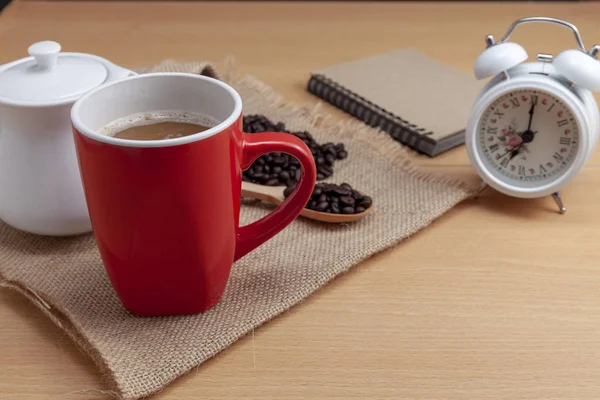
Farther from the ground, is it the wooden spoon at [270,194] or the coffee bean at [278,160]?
the coffee bean at [278,160]

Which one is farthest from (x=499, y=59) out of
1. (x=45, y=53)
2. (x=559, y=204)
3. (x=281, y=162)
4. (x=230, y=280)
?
(x=45, y=53)

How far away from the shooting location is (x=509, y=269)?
30.9 inches

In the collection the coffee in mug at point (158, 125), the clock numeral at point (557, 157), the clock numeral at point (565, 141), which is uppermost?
the coffee in mug at point (158, 125)

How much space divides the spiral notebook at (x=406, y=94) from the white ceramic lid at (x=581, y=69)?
222 mm

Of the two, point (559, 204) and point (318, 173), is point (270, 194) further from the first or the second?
point (559, 204)

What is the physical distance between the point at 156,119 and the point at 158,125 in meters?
0.01

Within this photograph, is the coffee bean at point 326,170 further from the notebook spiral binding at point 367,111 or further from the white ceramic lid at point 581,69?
the white ceramic lid at point 581,69

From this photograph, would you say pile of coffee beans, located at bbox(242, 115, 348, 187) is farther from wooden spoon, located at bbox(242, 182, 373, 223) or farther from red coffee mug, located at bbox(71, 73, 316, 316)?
red coffee mug, located at bbox(71, 73, 316, 316)

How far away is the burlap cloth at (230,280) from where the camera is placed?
25.3 inches

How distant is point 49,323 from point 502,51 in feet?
2.01

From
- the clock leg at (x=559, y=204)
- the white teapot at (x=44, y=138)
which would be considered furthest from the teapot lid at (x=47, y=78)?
the clock leg at (x=559, y=204)

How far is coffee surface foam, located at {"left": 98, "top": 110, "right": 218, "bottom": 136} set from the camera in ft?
2.22

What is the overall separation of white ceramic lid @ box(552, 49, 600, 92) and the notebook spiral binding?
24 centimetres

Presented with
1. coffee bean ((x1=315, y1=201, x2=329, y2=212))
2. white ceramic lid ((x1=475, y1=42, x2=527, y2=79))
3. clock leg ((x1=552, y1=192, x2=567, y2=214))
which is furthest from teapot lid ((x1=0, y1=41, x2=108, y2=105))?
clock leg ((x1=552, y1=192, x2=567, y2=214))
